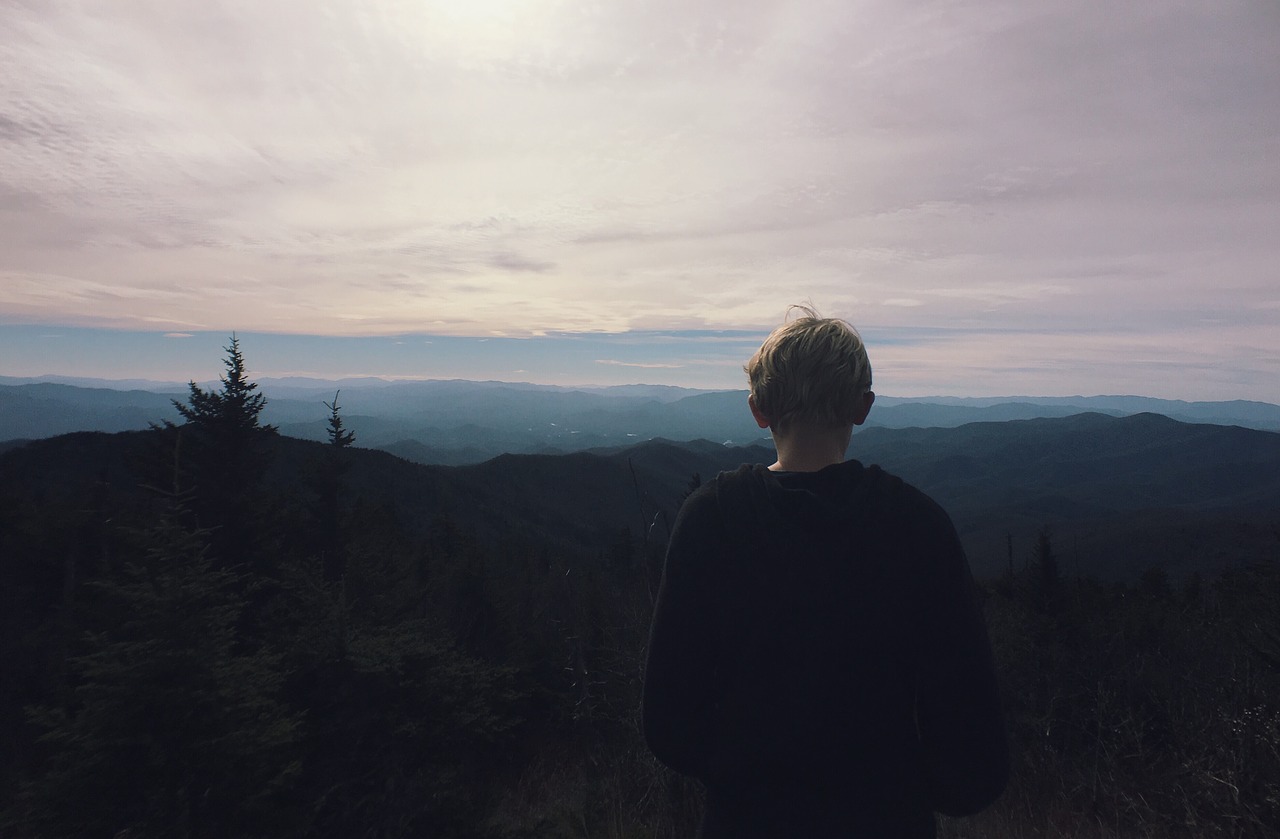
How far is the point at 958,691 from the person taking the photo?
5.56ft

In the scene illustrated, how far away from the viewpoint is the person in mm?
1660

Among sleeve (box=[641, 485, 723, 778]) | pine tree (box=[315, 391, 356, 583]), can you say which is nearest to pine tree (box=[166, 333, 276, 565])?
pine tree (box=[315, 391, 356, 583])

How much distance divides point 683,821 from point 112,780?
4.39 metres

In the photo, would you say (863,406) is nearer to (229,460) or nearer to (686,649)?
(686,649)

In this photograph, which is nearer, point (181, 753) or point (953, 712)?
point (953, 712)

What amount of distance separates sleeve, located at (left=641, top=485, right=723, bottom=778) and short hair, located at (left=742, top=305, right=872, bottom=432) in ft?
1.22

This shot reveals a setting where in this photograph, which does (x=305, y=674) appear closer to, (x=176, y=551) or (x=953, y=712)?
(x=176, y=551)

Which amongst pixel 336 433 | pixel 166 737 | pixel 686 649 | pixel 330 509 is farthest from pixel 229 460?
pixel 686 649

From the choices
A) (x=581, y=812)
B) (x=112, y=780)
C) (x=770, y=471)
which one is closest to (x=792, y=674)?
(x=770, y=471)

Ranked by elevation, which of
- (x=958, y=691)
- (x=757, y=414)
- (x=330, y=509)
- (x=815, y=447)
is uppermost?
(x=757, y=414)

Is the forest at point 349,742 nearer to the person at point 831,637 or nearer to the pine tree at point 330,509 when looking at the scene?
the person at point 831,637

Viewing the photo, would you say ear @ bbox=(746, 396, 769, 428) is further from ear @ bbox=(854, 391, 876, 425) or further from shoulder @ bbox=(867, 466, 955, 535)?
shoulder @ bbox=(867, 466, 955, 535)

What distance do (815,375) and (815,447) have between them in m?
0.22

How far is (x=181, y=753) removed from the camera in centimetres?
473
